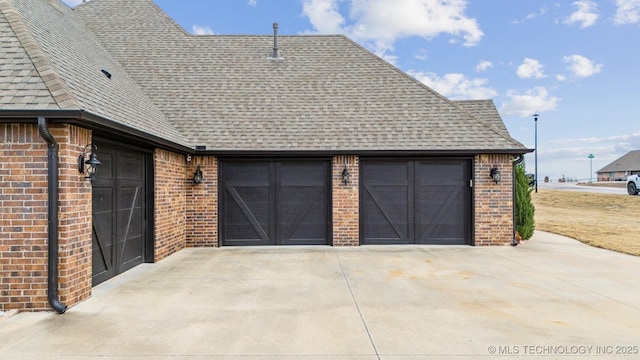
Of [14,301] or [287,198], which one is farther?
[287,198]

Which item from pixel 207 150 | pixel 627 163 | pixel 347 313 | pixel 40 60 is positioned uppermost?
pixel 627 163

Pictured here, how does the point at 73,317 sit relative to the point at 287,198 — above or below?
below

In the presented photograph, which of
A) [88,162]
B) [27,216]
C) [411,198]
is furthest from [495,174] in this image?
[27,216]

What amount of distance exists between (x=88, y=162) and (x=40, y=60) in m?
1.72

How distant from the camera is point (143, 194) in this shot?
7.76 meters

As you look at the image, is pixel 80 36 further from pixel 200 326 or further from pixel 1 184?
pixel 200 326

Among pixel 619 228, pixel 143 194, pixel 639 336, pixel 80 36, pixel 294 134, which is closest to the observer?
pixel 639 336

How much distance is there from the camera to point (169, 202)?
8555mm

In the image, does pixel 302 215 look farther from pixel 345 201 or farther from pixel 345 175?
pixel 345 175

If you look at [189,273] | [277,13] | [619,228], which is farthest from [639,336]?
[277,13]

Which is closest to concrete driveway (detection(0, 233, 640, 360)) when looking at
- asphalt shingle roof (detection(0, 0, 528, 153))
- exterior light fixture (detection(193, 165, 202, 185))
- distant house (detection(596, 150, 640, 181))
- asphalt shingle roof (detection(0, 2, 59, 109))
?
exterior light fixture (detection(193, 165, 202, 185))

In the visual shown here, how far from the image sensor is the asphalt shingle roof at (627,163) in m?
65.4

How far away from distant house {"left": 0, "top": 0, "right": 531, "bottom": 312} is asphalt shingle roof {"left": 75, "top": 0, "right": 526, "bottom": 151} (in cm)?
5

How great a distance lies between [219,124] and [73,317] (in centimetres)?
621
